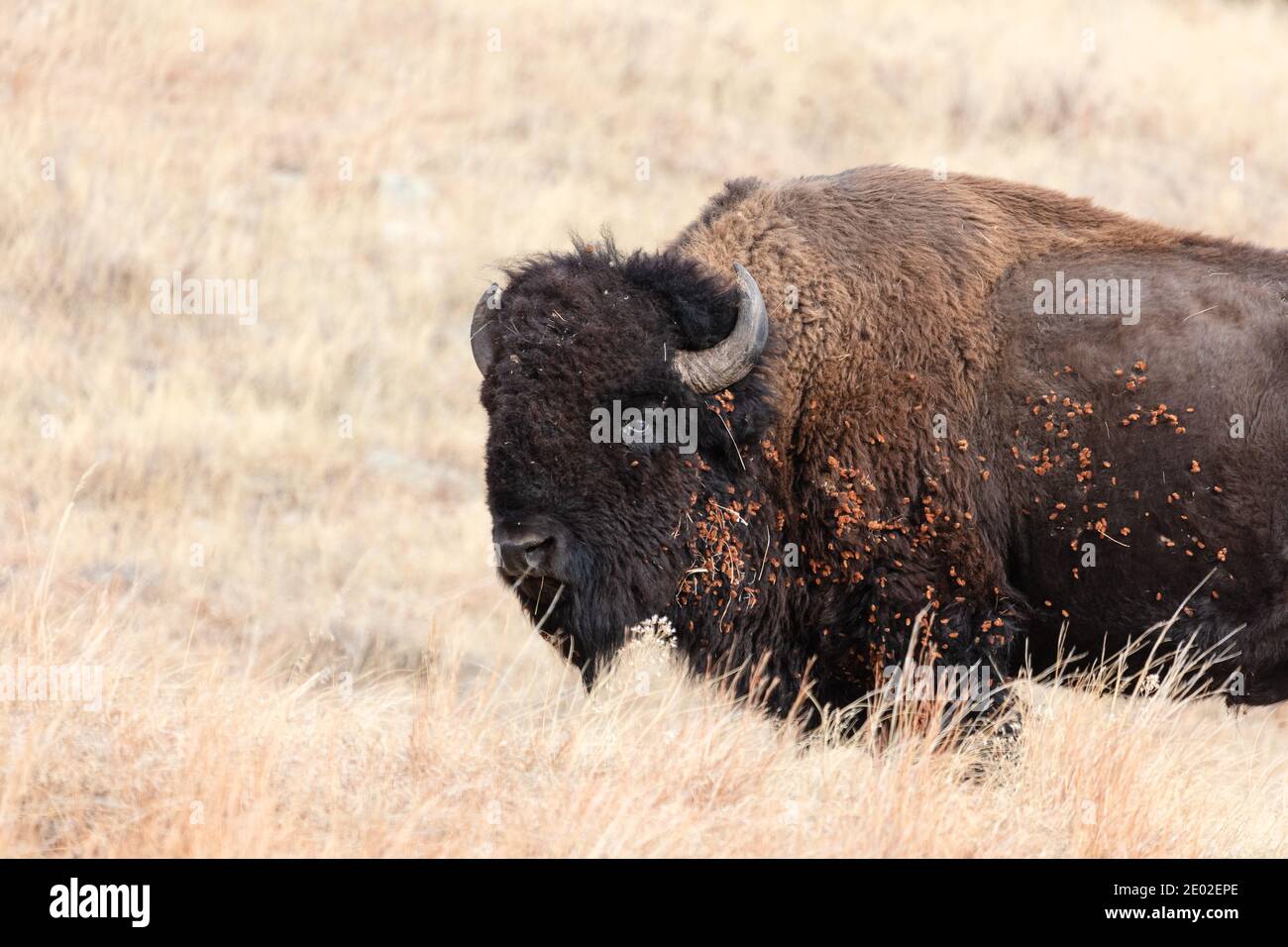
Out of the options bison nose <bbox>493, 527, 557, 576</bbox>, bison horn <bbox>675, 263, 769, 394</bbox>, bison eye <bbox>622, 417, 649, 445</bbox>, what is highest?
A: bison horn <bbox>675, 263, 769, 394</bbox>

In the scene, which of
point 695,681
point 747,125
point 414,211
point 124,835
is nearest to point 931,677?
point 695,681

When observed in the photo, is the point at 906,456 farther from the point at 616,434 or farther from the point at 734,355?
the point at 616,434

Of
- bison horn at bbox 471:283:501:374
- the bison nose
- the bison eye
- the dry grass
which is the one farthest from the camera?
bison horn at bbox 471:283:501:374

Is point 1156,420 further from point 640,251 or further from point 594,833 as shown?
point 594,833

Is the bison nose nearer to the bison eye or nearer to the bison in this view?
the bison

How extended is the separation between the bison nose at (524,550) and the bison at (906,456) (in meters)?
0.11

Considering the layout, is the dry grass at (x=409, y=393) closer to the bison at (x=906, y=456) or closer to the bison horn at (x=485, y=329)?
the bison at (x=906, y=456)

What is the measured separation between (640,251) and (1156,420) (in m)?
2.03

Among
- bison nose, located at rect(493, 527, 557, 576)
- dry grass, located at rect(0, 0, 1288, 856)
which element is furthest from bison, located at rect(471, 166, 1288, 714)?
dry grass, located at rect(0, 0, 1288, 856)

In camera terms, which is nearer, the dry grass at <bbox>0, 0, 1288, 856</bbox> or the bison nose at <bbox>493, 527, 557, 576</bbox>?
the dry grass at <bbox>0, 0, 1288, 856</bbox>

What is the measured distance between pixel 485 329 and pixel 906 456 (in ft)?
5.37

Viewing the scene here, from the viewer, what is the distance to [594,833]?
13.3 ft

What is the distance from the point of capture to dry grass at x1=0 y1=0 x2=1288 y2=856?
4.36 m

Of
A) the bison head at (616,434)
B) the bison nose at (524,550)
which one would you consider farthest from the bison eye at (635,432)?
the bison nose at (524,550)
